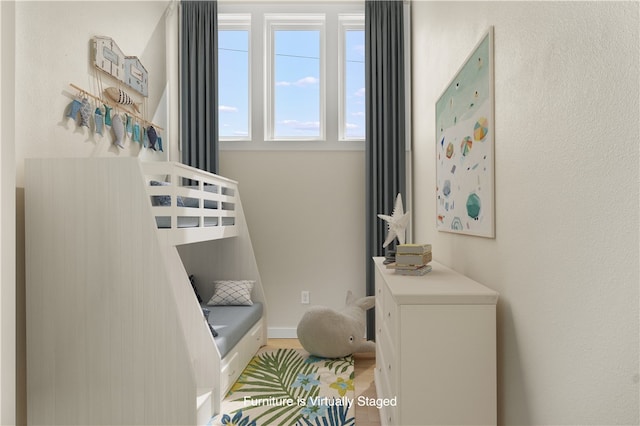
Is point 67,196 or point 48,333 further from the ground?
point 67,196

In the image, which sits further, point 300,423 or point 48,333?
point 300,423

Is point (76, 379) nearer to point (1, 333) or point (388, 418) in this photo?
point (1, 333)

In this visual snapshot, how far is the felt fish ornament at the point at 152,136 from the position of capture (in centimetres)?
→ 348

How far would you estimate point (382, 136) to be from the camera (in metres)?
3.81

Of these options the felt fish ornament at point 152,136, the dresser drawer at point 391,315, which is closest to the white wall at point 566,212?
the dresser drawer at point 391,315

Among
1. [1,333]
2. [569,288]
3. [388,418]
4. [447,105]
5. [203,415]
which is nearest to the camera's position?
[569,288]

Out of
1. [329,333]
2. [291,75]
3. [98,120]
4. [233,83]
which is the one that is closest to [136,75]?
[98,120]

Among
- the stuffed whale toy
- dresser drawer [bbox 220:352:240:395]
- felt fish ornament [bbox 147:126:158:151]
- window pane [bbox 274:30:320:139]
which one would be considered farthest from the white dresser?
window pane [bbox 274:30:320:139]

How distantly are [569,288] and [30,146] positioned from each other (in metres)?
2.44

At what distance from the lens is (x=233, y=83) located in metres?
4.11

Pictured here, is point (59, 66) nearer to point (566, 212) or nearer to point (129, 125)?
point (129, 125)

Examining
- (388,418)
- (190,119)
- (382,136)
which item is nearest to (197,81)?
(190,119)

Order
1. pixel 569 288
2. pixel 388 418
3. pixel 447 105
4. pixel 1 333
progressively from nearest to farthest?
pixel 569 288, pixel 1 333, pixel 388 418, pixel 447 105

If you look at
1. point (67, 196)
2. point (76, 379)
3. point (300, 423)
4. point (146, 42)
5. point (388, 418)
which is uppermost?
point (146, 42)
